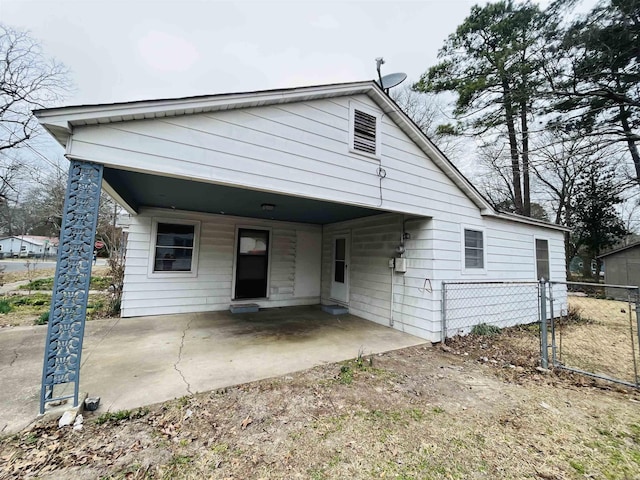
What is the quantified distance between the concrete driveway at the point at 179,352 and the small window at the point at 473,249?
81.4 inches

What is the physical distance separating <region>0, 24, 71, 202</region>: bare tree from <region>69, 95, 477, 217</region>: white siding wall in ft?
37.0

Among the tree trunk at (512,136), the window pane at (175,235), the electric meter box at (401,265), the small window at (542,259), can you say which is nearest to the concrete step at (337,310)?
the electric meter box at (401,265)

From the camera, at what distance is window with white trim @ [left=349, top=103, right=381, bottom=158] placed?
4191 millimetres

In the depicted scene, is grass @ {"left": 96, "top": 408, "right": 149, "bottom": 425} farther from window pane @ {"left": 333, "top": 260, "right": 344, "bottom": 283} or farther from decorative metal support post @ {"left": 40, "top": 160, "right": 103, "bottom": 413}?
window pane @ {"left": 333, "top": 260, "right": 344, "bottom": 283}

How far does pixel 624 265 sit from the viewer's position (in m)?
11.7

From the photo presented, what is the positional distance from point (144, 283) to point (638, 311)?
809cm

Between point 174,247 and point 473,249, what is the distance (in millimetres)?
6652

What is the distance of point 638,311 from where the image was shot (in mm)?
3193

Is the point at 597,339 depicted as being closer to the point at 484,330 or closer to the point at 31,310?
the point at 484,330

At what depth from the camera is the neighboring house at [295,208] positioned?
2855mm

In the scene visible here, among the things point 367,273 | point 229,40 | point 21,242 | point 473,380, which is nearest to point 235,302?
point 367,273

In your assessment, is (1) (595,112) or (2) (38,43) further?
(2) (38,43)

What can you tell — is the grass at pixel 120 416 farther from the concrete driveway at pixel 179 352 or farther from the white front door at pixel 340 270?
the white front door at pixel 340 270

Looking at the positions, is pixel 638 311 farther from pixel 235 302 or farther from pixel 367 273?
pixel 235 302
